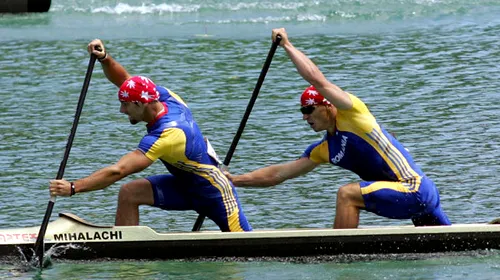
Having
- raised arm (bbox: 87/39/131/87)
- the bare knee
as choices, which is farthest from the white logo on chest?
raised arm (bbox: 87/39/131/87)

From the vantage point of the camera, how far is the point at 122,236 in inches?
446

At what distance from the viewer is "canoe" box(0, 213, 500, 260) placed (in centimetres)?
1103

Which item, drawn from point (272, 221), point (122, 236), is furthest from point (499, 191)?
point (122, 236)

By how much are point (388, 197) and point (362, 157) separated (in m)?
0.39

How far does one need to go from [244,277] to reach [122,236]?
1.16 m

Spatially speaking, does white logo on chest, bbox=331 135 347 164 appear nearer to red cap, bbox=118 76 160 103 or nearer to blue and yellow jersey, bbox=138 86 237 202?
blue and yellow jersey, bbox=138 86 237 202

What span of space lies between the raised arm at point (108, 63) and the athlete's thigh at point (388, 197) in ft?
8.69

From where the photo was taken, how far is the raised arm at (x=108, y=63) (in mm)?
11828

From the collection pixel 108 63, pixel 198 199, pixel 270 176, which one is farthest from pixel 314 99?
pixel 108 63

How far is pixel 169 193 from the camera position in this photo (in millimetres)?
11320

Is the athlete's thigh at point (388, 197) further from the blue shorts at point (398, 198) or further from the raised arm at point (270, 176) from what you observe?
the raised arm at point (270, 176)

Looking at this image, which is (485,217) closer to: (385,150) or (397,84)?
(385,150)

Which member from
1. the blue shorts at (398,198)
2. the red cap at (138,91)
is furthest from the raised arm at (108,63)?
the blue shorts at (398,198)

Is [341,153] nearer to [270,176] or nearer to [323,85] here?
[323,85]
